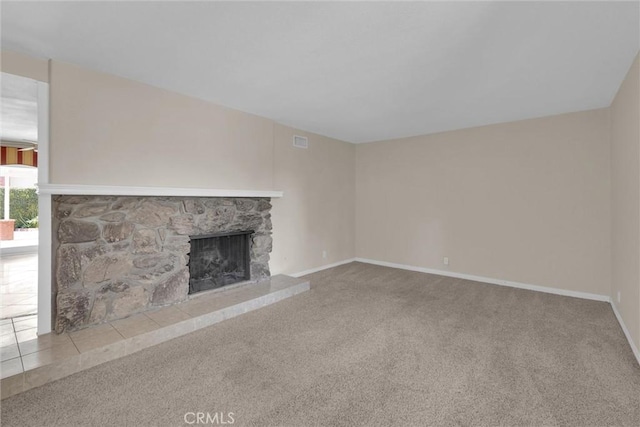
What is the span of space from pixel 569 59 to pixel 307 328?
3333mm

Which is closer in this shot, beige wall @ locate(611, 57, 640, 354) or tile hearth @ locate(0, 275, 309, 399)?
tile hearth @ locate(0, 275, 309, 399)

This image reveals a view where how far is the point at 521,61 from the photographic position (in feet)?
8.21

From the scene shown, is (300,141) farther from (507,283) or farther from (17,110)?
(507,283)

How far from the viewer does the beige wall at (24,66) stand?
7.84 feet

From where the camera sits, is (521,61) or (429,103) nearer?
(521,61)

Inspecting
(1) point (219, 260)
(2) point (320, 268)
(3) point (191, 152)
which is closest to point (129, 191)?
(3) point (191, 152)

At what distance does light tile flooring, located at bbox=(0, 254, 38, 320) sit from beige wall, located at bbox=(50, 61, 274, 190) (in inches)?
69.0

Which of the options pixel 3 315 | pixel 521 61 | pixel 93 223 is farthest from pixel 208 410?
pixel 521 61

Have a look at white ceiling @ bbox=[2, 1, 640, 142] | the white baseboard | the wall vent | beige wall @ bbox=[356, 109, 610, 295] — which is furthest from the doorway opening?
beige wall @ bbox=[356, 109, 610, 295]

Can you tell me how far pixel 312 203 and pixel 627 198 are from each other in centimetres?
390

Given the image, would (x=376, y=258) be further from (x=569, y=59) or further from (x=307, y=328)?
(x=569, y=59)

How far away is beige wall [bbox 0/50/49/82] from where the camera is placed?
239cm

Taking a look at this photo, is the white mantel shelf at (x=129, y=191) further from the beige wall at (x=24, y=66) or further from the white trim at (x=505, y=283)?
the white trim at (x=505, y=283)

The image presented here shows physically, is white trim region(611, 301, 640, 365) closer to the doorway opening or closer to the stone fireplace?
the stone fireplace
